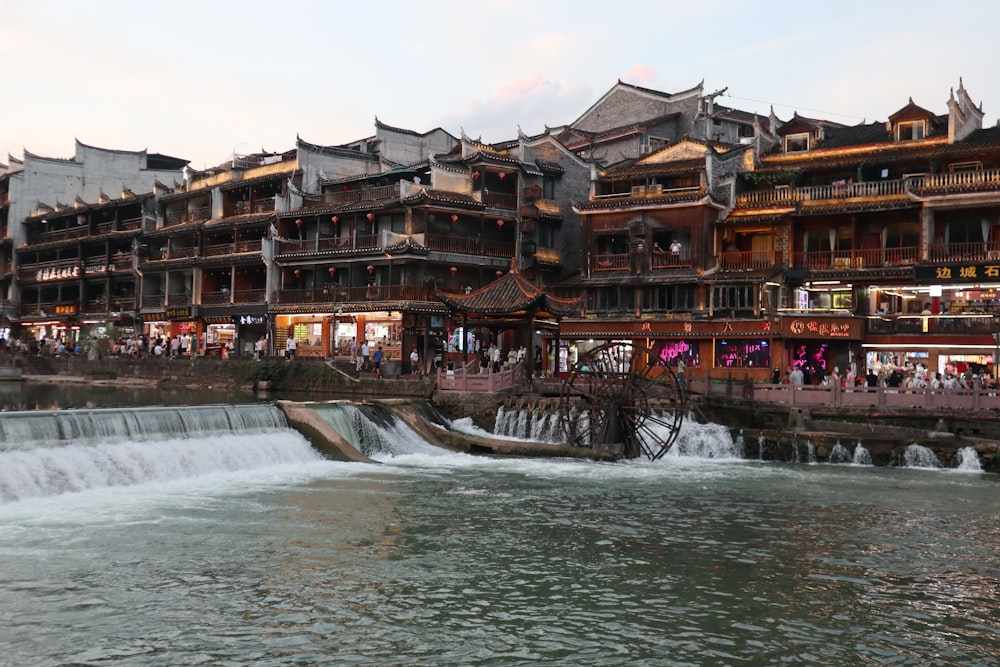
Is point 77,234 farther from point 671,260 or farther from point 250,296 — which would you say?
point 671,260

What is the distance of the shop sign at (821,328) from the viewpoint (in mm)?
46250

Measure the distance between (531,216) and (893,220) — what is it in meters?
21.3

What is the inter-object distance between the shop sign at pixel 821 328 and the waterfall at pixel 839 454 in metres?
15.4

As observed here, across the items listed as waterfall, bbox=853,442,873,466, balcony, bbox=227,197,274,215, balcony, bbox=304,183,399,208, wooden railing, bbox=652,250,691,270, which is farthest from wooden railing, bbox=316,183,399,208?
waterfall, bbox=853,442,873,466

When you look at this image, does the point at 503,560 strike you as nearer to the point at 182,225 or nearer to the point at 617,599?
the point at 617,599

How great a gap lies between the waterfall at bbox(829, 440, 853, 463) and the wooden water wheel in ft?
17.3

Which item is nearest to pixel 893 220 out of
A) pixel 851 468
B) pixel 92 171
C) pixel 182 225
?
pixel 851 468

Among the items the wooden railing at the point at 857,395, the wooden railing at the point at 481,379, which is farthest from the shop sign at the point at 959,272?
the wooden railing at the point at 481,379

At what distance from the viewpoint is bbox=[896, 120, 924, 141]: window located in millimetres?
48812

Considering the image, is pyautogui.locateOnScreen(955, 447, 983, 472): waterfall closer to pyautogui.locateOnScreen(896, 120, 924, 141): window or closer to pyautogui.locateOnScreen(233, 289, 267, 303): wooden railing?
pyautogui.locateOnScreen(896, 120, 924, 141): window

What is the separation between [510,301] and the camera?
38.9m

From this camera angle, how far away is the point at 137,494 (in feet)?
74.2

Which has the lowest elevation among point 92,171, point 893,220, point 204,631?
point 204,631

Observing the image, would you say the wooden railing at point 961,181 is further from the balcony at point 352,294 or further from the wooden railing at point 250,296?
the wooden railing at point 250,296
